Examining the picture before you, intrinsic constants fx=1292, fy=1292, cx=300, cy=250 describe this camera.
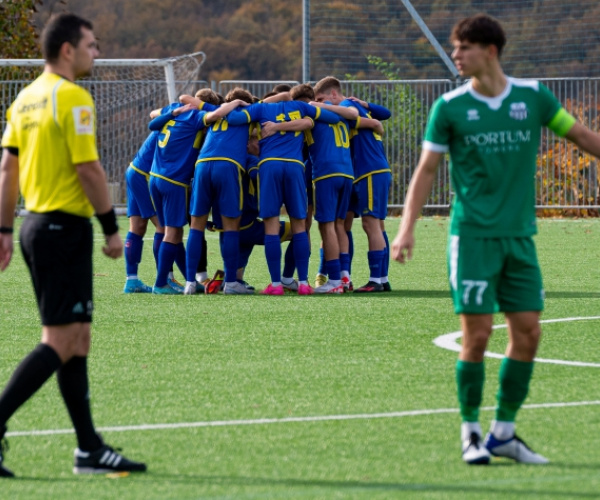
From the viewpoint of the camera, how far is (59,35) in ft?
18.1

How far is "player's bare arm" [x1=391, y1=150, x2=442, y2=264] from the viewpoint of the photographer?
18.4ft

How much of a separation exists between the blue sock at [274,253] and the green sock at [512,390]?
6.73 meters

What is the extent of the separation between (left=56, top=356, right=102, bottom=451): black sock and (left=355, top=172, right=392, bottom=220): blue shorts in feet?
24.8

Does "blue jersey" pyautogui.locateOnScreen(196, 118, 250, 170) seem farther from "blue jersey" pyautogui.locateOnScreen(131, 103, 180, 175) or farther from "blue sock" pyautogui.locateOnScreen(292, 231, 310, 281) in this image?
"blue sock" pyautogui.locateOnScreen(292, 231, 310, 281)

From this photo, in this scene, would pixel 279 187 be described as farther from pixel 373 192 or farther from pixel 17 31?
pixel 17 31

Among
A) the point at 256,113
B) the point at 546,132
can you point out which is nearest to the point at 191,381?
the point at 256,113

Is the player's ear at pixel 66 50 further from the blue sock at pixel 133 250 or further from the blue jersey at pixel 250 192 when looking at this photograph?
the blue sock at pixel 133 250

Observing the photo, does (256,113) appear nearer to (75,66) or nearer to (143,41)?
(75,66)

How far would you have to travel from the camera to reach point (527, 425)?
6.20 metres

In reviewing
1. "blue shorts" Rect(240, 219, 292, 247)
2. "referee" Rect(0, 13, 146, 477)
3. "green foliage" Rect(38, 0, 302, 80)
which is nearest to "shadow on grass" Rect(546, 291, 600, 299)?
"blue shorts" Rect(240, 219, 292, 247)

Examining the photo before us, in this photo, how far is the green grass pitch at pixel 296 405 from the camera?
518 cm

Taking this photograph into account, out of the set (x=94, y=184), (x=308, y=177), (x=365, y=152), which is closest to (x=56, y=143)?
(x=94, y=184)

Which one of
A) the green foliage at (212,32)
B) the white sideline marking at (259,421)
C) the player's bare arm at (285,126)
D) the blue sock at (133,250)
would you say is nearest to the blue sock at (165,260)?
the blue sock at (133,250)

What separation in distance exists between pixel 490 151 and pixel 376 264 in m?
7.30
